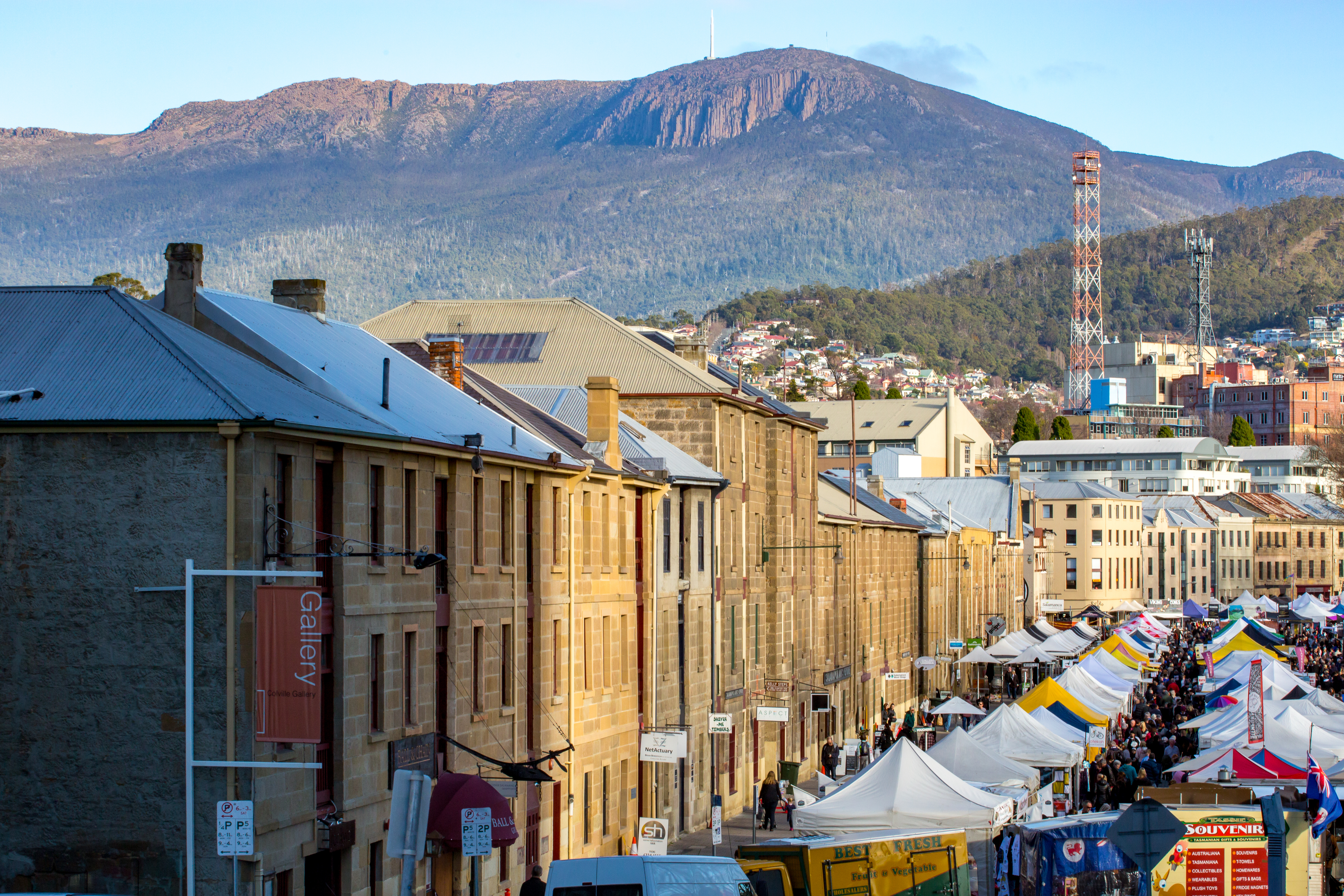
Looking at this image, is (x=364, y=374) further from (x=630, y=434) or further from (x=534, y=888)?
(x=630, y=434)

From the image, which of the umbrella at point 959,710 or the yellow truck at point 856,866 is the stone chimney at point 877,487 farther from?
the yellow truck at point 856,866

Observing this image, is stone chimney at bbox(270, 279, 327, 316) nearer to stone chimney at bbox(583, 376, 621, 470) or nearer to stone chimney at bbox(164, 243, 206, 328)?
stone chimney at bbox(164, 243, 206, 328)

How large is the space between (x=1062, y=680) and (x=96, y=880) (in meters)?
31.0

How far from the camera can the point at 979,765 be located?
33.5 metres

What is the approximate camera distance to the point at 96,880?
19.9m

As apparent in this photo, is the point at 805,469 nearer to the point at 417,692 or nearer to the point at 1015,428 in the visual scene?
the point at 417,692

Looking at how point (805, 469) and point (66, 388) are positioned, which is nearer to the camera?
point (66, 388)

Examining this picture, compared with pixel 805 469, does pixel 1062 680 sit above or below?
below

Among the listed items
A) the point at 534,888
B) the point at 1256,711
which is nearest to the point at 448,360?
the point at 534,888

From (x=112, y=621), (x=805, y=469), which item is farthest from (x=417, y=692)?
(x=805, y=469)

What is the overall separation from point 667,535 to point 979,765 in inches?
316

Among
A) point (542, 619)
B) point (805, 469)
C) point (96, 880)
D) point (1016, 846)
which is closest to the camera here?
point (96, 880)

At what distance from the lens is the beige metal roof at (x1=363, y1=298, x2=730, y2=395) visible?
4312 cm

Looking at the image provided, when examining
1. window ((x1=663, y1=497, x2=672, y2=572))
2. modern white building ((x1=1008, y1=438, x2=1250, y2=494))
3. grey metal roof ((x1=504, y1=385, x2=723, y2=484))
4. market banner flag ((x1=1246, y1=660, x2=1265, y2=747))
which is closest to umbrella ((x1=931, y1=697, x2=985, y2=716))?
grey metal roof ((x1=504, y1=385, x2=723, y2=484))
